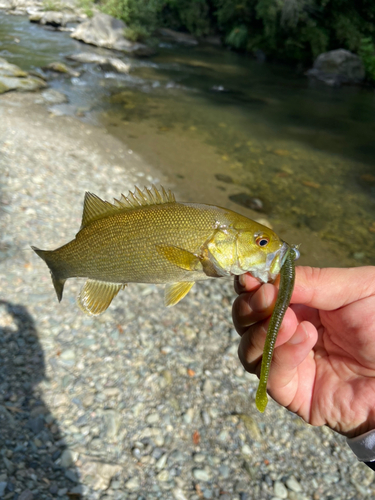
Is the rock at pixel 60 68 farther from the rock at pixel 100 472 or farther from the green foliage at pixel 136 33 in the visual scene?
the rock at pixel 100 472

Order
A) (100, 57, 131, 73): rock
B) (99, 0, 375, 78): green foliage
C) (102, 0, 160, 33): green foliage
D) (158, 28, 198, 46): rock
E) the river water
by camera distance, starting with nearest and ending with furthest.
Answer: the river water
(100, 57, 131, 73): rock
(99, 0, 375, 78): green foliage
(102, 0, 160, 33): green foliage
(158, 28, 198, 46): rock

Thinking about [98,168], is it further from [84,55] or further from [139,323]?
[84,55]

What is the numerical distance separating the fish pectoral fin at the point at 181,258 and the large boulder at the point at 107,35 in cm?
2512

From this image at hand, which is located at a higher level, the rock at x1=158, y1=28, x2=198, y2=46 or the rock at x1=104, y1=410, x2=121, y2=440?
the rock at x1=158, y1=28, x2=198, y2=46

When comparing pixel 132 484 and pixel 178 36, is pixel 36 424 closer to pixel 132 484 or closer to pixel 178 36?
pixel 132 484

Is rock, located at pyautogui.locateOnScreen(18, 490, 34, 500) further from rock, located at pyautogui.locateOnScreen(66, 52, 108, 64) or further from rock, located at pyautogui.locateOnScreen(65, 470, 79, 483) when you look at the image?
rock, located at pyautogui.locateOnScreen(66, 52, 108, 64)

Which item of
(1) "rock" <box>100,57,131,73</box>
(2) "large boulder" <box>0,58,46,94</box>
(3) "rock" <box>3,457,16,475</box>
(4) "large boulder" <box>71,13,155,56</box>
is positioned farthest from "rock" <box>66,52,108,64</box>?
(3) "rock" <box>3,457,16,475</box>

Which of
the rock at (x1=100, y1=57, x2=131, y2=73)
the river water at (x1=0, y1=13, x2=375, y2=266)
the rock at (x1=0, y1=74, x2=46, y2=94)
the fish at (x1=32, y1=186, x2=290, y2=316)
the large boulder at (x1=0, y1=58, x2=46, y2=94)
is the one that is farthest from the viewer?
the rock at (x1=100, y1=57, x2=131, y2=73)

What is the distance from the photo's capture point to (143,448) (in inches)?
147

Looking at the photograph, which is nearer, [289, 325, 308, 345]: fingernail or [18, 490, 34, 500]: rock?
[289, 325, 308, 345]: fingernail

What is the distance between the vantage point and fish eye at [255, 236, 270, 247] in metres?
2.11

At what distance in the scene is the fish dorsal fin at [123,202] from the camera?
2.27 metres

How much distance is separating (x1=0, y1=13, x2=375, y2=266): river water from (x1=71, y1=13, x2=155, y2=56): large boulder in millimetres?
992

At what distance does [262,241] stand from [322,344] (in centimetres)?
142
